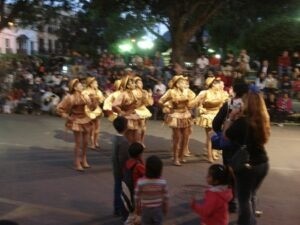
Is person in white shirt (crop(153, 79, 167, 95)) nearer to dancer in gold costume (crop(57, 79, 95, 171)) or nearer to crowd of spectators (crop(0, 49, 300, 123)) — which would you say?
crowd of spectators (crop(0, 49, 300, 123))

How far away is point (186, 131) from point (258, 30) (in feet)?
70.0

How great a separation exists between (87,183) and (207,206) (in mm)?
4182

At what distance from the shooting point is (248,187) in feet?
18.6

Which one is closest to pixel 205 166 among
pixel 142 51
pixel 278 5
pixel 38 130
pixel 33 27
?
pixel 38 130

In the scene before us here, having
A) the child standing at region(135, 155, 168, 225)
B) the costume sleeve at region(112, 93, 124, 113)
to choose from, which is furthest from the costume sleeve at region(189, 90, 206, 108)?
the child standing at region(135, 155, 168, 225)

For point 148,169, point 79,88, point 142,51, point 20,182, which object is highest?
point 142,51

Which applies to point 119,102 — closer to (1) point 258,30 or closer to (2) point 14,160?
(2) point 14,160

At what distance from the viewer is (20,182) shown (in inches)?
348

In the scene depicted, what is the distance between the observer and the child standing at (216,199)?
16.1 ft

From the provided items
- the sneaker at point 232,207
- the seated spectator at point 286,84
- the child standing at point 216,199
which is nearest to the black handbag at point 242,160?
the child standing at point 216,199

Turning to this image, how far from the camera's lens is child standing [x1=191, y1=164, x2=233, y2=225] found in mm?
4918

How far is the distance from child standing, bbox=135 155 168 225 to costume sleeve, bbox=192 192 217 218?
535 mm

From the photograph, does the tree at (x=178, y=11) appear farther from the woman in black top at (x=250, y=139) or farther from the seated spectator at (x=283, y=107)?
the woman in black top at (x=250, y=139)

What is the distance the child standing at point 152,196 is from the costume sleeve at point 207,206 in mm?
535
